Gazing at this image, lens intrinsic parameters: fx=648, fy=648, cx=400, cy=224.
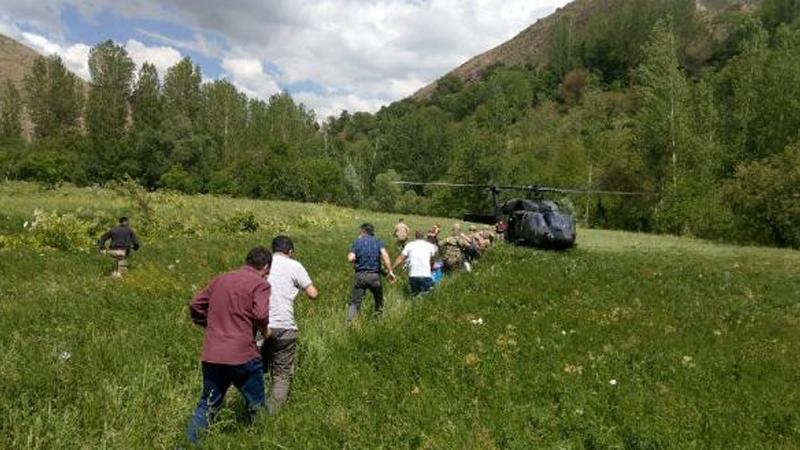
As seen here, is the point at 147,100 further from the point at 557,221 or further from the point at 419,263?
the point at 419,263

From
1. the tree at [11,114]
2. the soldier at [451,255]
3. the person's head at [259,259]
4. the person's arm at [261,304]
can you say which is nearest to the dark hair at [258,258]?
the person's head at [259,259]

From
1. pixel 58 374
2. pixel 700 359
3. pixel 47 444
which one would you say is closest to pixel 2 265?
pixel 58 374

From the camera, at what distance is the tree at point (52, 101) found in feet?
298

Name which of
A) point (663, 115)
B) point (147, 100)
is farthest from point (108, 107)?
point (663, 115)

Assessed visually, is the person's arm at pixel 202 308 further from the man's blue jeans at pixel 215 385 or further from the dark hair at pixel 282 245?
the dark hair at pixel 282 245

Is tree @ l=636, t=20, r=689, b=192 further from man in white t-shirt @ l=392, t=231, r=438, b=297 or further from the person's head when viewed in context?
the person's head

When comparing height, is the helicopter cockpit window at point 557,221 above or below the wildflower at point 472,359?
above

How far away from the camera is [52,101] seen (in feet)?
300

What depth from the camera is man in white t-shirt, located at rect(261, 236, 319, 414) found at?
8688 millimetres

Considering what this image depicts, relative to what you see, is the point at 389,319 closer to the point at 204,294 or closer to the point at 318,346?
the point at 318,346

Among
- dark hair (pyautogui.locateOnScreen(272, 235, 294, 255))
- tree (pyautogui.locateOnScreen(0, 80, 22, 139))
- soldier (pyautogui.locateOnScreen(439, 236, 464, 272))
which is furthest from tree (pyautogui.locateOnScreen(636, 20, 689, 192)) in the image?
tree (pyautogui.locateOnScreen(0, 80, 22, 139))

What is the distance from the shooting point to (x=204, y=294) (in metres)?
7.49

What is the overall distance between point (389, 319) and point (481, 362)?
3.23 meters

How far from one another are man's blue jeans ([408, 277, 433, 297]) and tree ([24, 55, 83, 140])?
88.4 meters
